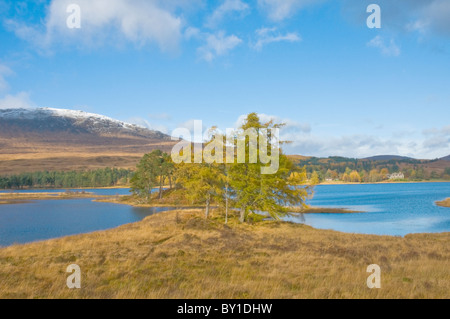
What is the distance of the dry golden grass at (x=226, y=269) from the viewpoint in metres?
11.8

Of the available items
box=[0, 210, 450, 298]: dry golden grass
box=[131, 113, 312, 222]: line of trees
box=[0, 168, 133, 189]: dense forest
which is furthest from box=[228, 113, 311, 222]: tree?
box=[0, 168, 133, 189]: dense forest

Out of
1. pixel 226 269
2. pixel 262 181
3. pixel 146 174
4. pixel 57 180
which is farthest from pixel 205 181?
pixel 57 180

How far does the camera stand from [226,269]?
1612cm

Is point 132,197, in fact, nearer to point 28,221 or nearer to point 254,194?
point 28,221

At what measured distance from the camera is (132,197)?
3885 inches

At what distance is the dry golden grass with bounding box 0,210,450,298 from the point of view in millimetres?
11791

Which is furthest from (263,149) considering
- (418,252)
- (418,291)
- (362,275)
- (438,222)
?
(438,222)

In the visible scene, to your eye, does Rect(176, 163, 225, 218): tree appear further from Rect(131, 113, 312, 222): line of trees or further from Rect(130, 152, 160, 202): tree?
Rect(130, 152, 160, 202): tree

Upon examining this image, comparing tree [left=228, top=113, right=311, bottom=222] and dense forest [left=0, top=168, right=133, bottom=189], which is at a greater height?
tree [left=228, top=113, right=311, bottom=222]

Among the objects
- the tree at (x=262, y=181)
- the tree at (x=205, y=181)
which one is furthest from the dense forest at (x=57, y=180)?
the tree at (x=262, y=181)

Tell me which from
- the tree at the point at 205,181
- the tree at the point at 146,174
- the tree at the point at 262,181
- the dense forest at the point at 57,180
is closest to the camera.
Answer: the tree at the point at 262,181

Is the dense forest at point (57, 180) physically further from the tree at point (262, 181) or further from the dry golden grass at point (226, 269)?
the dry golden grass at point (226, 269)

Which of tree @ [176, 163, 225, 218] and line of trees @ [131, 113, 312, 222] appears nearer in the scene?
line of trees @ [131, 113, 312, 222]
